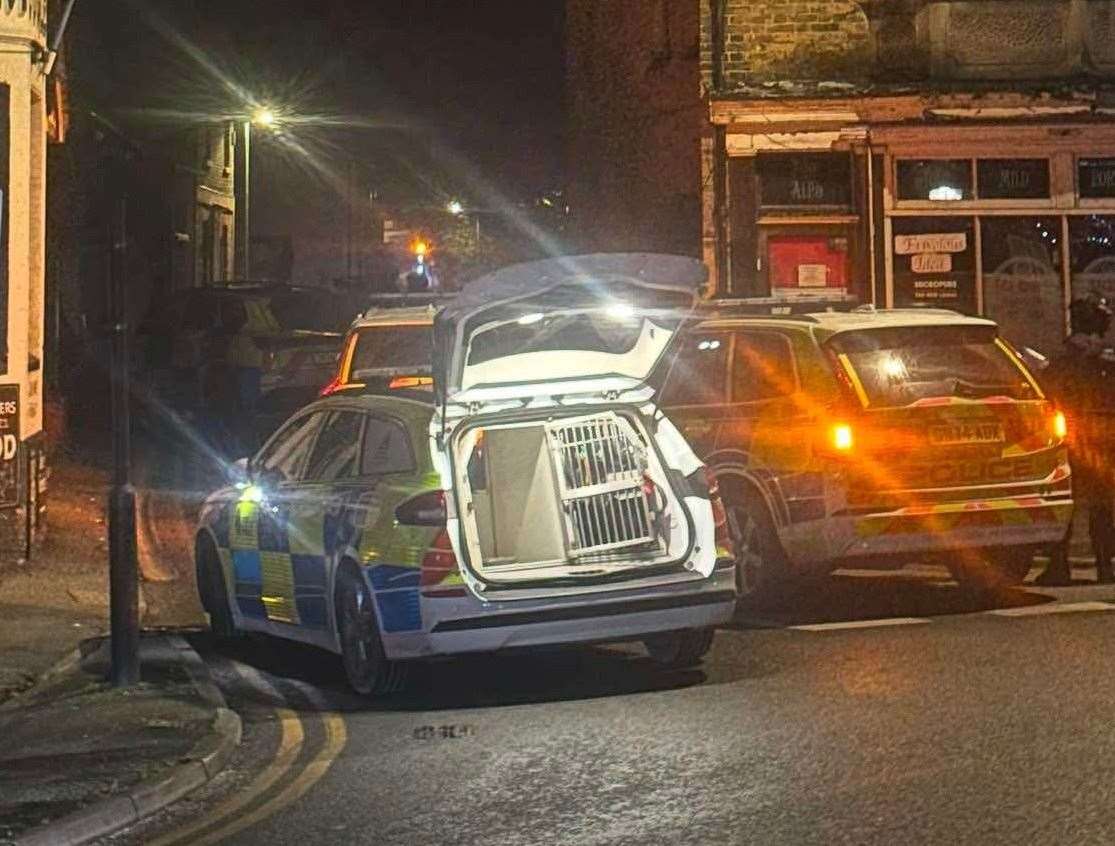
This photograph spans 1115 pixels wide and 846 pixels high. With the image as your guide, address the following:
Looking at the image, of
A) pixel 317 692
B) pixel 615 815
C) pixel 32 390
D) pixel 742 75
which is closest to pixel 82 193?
pixel 742 75

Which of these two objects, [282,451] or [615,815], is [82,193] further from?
[615,815]

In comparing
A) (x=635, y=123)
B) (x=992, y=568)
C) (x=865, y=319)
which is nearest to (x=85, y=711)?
(x=865, y=319)

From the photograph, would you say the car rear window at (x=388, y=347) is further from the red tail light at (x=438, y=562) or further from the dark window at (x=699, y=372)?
the red tail light at (x=438, y=562)

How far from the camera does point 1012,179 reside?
2000cm

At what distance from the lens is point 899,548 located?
11.1 metres

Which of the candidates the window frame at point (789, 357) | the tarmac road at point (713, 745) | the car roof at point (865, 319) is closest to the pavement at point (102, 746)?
the tarmac road at point (713, 745)

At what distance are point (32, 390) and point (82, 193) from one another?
38.5 feet

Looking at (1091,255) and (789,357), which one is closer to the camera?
(789,357)

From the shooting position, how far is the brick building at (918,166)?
65.2 feet

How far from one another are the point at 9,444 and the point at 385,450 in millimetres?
4843

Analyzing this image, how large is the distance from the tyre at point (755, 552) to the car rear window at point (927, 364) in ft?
3.49

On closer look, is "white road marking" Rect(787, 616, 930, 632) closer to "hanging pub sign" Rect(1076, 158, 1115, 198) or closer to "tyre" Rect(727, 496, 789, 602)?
"tyre" Rect(727, 496, 789, 602)

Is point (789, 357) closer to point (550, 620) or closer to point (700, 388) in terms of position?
point (700, 388)

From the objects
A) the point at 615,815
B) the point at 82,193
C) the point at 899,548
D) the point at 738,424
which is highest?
the point at 82,193
